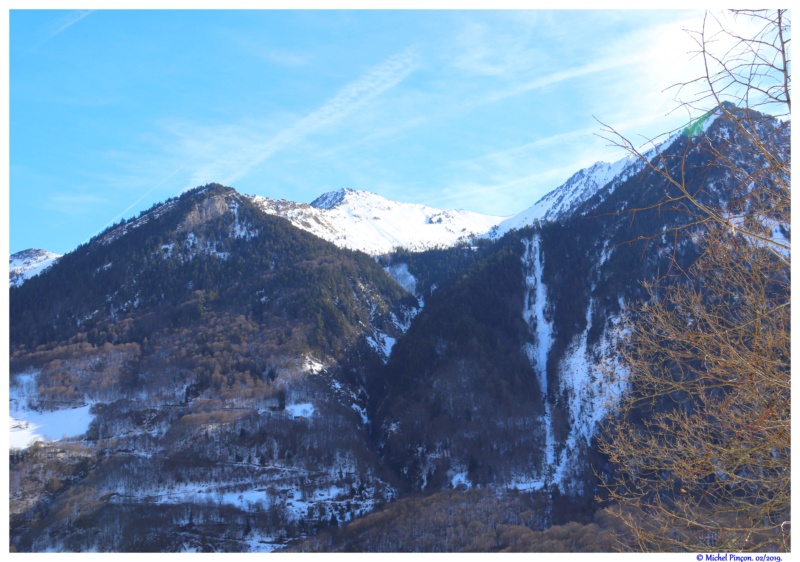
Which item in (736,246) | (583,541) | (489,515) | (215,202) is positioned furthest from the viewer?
(215,202)

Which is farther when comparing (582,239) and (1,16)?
(582,239)

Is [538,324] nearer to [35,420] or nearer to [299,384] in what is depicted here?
[299,384]

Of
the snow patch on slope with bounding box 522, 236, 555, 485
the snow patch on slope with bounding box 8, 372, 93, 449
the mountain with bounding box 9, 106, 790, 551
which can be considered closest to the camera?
the mountain with bounding box 9, 106, 790, 551

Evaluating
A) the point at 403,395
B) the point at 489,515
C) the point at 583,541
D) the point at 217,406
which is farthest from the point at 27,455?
the point at 583,541

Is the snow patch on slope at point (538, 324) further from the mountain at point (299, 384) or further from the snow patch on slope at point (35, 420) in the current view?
the snow patch on slope at point (35, 420)

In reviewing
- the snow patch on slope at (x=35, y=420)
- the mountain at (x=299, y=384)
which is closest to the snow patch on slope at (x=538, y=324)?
the mountain at (x=299, y=384)

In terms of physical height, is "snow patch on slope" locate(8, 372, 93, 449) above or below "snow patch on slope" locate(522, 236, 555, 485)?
below

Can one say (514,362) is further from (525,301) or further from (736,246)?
(736,246)

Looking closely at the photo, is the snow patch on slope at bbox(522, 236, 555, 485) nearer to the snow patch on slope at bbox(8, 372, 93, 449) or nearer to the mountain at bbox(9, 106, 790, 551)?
Result: the mountain at bbox(9, 106, 790, 551)

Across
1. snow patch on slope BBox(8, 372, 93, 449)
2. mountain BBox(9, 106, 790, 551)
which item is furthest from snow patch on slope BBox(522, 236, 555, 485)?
snow patch on slope BBox(8, 372, 93, 449)
